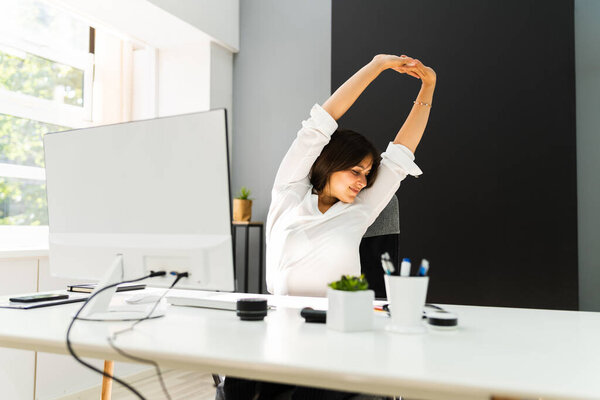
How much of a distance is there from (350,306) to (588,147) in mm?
2548

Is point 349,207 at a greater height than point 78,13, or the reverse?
point 78,13

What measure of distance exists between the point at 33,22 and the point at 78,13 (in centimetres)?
30

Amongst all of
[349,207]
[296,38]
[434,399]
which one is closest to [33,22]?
[296,38]

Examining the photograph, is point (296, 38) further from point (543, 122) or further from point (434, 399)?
point (434, 399)

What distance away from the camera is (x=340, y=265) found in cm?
173

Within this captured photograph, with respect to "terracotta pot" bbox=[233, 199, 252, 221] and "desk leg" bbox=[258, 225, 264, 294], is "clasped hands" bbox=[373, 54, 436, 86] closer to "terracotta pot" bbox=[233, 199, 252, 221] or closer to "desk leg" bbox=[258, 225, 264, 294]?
"terracotta pot" bbox=[233, 199, 252, 221]

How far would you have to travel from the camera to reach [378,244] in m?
1.89

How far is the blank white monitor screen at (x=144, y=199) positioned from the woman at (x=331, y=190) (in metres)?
0.68

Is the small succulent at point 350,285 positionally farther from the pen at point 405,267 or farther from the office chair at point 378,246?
the office chair at point 378,246

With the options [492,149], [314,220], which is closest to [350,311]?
[314,220]

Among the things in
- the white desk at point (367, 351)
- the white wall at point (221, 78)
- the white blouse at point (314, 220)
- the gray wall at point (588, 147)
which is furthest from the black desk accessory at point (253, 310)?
the white wall at point (221, 78)

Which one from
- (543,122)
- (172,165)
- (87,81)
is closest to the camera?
(172,165)

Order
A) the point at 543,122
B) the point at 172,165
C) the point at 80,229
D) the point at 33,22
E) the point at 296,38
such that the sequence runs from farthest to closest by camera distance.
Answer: the point at 296,38
the point at 33,22
the point at 543,122
the point at 80,229
the point at 172,165

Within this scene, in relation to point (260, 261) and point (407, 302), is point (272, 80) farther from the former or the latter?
point (407, 302)
